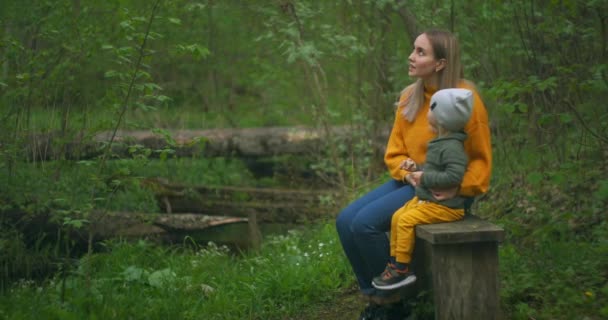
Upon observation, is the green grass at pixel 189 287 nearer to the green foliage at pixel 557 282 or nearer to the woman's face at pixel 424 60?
the green foliage at pixel 557 282

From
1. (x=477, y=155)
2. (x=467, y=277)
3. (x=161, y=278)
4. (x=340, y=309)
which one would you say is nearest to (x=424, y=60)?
(x=477, y=155)

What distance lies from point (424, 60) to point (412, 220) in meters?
0.97

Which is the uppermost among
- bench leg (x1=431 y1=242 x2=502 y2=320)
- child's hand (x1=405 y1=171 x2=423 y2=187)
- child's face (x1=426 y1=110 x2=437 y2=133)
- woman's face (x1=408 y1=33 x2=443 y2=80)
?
woman's face (x1=408 y1=33 x2=443 y2=80)

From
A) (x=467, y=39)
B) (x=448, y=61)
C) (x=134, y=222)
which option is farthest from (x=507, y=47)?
(x=134, y=222)

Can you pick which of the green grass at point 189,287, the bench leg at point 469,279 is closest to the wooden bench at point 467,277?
the bench leg at point 469,279

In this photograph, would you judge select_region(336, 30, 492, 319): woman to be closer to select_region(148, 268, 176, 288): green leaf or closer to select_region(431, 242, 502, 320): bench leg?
select_region(431, 242, 502, 320): bench leg

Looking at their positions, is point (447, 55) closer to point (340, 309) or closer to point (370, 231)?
point (370, 231)

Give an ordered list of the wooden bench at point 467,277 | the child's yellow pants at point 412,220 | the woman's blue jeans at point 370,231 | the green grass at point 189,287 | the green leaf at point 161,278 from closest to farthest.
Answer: the wooden bench at point 467,277
the child's yellow pants at point 412,220
the woman's blue jeans at point 370,231
the green grass at point 189,287
the green leaf at point 161,278

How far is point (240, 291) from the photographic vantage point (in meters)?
5.37

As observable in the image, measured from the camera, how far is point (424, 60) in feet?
13.9

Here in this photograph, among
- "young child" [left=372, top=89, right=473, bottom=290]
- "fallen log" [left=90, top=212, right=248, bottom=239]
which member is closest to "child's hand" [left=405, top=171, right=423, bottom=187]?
"young child" [left=372, top=89, right=473, bottom=290]

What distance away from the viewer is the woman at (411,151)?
4012 millimetres

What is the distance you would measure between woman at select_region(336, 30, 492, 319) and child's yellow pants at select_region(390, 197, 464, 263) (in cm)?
14

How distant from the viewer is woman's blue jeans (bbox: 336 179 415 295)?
420cm
